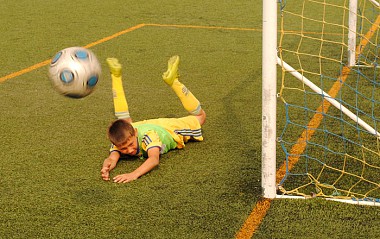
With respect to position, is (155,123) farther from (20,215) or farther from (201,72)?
(201,72)

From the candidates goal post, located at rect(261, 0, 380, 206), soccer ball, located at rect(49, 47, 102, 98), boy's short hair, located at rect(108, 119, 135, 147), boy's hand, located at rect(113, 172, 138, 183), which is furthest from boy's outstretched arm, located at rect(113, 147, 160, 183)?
goal post, located at rect(261, 0, 380, 206)

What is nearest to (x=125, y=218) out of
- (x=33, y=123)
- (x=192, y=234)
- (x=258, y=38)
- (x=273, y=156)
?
(x=192, y=234)

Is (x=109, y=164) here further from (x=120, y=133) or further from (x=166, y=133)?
(x=166, y=133)

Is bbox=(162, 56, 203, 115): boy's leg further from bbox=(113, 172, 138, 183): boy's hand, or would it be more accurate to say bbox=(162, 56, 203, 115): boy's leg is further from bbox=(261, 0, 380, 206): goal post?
bbox=(113, 172, 138, 183): boy's hand

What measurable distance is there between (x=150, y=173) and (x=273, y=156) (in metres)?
1.02

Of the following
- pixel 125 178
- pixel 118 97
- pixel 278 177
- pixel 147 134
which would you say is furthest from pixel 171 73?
pixel 278 177

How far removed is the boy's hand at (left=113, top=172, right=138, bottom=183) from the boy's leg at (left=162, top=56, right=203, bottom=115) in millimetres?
976

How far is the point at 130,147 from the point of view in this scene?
16.8 feet

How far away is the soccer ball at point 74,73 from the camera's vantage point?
4.76 meters

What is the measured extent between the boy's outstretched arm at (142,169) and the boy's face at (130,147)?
174 millimetres

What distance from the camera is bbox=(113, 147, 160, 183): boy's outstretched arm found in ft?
15.7

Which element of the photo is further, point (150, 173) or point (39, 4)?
point (39, 4)

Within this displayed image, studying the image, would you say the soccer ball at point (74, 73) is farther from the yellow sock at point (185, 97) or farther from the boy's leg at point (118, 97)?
the yellow sock at point (185, 97)

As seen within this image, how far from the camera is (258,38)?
9.92 metres
